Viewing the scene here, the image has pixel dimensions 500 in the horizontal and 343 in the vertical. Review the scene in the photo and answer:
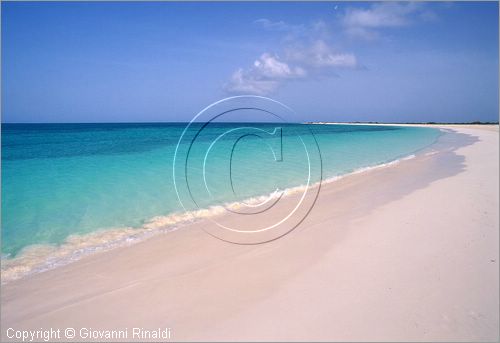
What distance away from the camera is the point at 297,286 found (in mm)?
4113

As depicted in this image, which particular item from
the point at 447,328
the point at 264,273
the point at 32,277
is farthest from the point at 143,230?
the point at 447,328

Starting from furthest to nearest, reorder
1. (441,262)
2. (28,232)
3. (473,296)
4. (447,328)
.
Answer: (28,232) → (441,262) → (473,296) → (447,328)

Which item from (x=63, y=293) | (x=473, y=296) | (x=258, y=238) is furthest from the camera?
(x=258, y=238)

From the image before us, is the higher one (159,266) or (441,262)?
(441,262)

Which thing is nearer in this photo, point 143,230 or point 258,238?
point 258,238

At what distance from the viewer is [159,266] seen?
493cm

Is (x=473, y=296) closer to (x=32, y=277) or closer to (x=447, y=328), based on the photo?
(x=447, y=328)

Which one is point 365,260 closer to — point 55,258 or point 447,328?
point 447,328

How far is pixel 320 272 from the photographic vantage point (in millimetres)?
4469

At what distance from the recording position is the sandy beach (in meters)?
3.38

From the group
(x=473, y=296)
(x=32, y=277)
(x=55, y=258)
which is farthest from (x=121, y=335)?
(x=473, y=296)

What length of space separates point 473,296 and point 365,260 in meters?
1.36

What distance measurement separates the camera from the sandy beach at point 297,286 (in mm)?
3379

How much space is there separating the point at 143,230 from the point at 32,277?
2.28m
